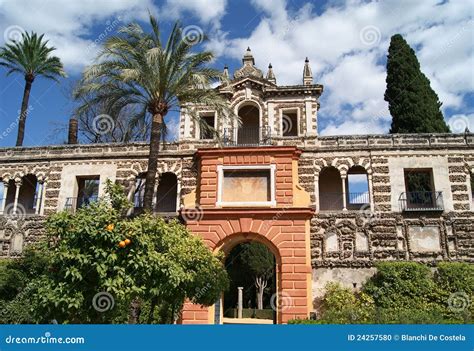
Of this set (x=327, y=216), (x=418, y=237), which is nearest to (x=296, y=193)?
(x=327, y=216)

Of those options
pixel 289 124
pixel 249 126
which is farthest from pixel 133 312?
pixel 289 124

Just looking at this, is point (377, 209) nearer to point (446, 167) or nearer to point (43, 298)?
point (446, 167)

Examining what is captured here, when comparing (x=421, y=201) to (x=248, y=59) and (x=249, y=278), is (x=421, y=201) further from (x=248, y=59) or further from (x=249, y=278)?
(x=249, y=278)

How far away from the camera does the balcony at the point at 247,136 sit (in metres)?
24.5

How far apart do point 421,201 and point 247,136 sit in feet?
35.5

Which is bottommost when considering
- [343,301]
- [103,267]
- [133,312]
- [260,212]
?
[133,312]

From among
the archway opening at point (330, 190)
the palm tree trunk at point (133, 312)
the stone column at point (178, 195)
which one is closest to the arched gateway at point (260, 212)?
the stone column at point (178, 195)

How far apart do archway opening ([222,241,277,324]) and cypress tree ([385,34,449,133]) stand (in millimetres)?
14768

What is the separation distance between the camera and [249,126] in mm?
27609

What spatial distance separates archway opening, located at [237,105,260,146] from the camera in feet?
88.9

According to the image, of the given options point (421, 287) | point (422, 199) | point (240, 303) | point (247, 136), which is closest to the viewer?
point (421, 287)

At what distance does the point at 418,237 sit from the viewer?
20.9 meters

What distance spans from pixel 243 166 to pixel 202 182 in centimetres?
219

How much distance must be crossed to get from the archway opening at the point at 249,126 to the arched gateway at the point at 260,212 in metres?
5.31
